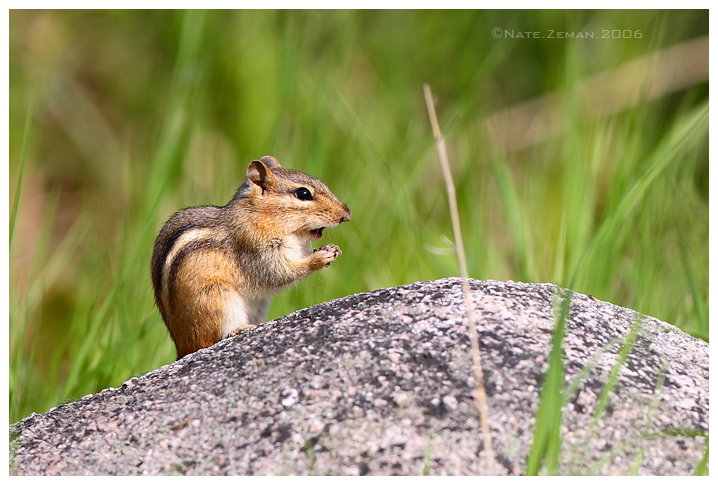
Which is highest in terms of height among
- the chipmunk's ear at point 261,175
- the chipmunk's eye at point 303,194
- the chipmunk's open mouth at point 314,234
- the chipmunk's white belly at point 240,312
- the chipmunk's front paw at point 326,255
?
the chipmunk's ear at point 261,175

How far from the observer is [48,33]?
8.98 meters

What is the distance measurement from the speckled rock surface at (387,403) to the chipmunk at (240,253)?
83 cm

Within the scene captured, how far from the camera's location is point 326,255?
4.36 metres

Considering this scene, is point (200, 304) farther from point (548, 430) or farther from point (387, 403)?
point (548, 430)

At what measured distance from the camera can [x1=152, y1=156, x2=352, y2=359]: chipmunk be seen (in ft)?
13.5

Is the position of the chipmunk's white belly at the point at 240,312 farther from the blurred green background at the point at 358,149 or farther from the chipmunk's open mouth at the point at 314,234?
the blurred green background at the point at 358,149

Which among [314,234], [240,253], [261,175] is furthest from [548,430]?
[261,175]

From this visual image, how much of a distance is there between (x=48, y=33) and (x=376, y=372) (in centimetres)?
741

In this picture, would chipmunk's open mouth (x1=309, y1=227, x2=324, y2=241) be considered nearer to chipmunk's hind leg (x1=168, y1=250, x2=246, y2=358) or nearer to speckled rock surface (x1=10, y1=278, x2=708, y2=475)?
chipmunk's hind leg (x1=168, y1=250, x2=246, y2=358)

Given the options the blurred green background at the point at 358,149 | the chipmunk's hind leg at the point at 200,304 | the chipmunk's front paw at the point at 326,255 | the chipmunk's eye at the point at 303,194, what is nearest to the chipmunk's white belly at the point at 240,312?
the chipmunk's hind leg at the point at 200,304

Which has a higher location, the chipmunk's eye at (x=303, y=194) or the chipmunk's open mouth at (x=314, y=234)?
the chipmunk's eye at (x=303, y=194)

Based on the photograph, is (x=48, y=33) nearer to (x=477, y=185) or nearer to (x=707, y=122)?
(x=477, y=185)

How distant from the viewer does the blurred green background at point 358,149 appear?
508cm
